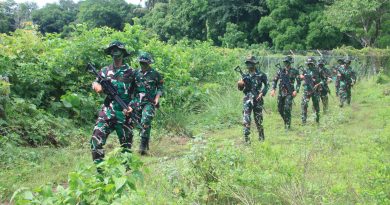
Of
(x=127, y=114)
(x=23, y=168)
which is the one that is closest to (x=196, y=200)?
(x=127, y=114)

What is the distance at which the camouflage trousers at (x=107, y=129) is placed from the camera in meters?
6.21

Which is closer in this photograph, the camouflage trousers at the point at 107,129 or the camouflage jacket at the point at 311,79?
the camouflage trousers at the point at 107,129

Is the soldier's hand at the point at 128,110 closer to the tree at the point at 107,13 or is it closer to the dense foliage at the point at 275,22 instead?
Answer: the dense foliage at the point at 275,22

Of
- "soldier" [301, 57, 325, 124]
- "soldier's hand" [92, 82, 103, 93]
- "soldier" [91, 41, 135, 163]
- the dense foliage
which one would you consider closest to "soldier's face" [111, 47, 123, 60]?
"soldier" [91, 41, 135, 163]

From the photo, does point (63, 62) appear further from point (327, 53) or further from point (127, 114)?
point (327, 53)

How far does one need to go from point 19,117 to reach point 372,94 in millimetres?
16126

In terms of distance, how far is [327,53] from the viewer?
30203 mm

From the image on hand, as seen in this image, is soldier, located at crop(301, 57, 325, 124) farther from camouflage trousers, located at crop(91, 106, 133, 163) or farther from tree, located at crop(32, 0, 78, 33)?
tree, located at crop(32, 0, 78, 33)

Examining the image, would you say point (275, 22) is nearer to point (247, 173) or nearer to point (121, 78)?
point (121, 78)

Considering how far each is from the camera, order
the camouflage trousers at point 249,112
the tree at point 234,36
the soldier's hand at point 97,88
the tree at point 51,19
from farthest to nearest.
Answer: the tree at point 51,19 → the tree at point 234,36 → the camouflage trousers at point 249,112 → the soldier's hand at point 97,88

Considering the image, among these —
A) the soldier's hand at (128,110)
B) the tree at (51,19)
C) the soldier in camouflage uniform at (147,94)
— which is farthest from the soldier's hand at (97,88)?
the tree at (51,19)

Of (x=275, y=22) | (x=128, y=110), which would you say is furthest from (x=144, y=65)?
(x=275, y=22)

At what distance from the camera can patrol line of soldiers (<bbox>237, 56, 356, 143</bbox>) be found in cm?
975

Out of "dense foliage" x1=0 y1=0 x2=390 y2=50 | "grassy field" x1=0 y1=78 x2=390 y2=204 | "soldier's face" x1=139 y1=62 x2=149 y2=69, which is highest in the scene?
"dense foliage" x1=0 y1=0 x2=390 y2=50
